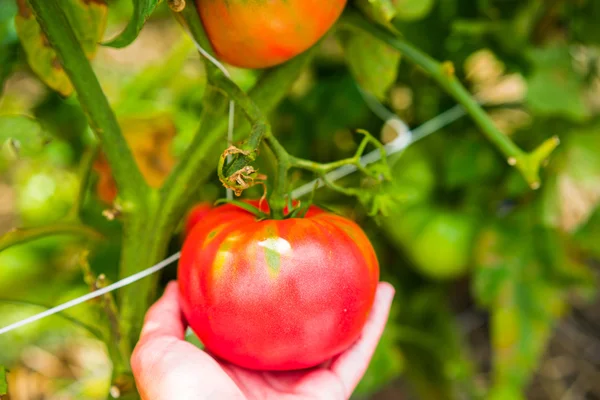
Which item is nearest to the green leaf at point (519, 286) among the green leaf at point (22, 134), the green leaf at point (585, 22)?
the green leaf at point (585, 22)

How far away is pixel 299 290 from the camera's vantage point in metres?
0.41

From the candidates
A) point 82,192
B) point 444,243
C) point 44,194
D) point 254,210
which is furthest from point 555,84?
point 44,194

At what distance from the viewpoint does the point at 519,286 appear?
2.76 ft

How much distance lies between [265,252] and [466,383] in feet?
2.49

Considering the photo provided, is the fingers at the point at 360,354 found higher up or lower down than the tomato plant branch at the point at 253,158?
lower down

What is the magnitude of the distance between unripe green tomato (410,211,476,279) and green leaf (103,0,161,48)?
0.58 meters

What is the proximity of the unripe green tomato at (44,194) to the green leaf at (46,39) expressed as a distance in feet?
1.06

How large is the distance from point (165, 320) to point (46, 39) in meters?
0.26

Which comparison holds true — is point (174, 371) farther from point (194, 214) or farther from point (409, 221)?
point (409, 221)

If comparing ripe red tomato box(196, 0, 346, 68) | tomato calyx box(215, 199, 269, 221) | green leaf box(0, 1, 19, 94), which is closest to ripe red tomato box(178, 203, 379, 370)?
tomato calyx box(215, 199, 269, 221)

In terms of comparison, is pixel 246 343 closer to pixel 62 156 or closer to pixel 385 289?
pixel 385 289

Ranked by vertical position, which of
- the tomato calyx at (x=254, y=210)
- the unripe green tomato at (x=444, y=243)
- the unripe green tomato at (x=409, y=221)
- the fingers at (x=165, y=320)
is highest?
the tomato calyx at (x=254, y=210)

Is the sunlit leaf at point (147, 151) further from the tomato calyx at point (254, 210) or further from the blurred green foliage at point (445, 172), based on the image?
the tomato calyx at point (254, 210)

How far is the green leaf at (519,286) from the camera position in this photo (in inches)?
32.7
